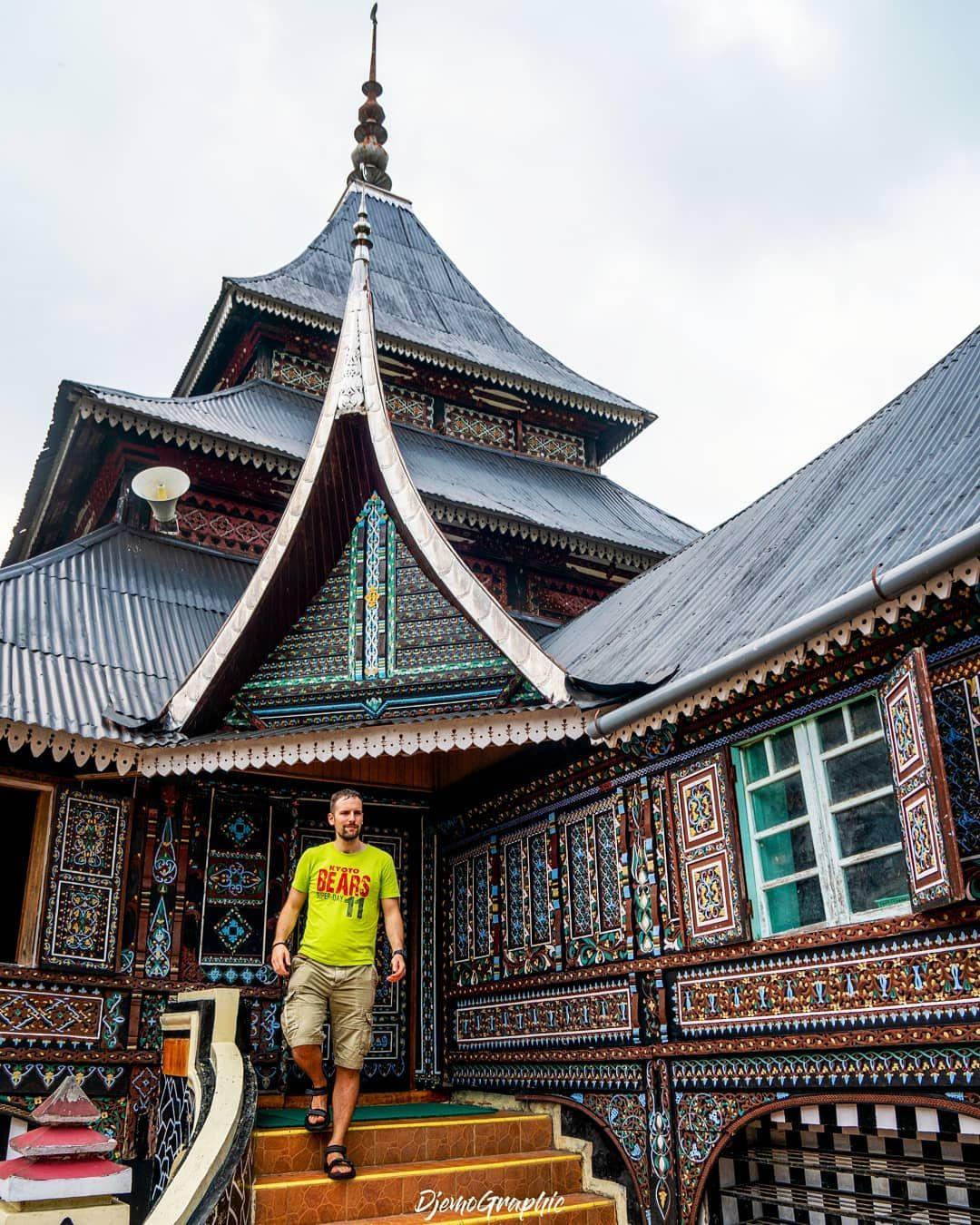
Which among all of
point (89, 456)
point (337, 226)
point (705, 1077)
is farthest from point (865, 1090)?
point (337, 226)

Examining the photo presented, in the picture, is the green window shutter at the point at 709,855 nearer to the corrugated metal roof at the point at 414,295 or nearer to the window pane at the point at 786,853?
the window pane at the point at 786,853

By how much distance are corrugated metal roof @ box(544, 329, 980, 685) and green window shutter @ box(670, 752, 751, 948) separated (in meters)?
0.62

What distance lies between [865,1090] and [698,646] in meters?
2.48

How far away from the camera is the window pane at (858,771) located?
508 centimetres

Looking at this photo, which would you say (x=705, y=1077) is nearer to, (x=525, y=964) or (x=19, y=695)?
(x=525, y=964)

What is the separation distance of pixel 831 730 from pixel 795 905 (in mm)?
882

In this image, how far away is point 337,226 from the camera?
1688 centimetres

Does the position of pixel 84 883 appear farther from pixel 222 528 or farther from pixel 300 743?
pixel 222 528

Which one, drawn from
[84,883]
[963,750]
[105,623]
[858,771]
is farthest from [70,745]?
[963,750]

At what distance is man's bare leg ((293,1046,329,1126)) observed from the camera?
5.69 meters

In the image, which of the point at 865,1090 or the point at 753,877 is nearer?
the point at 865,1090

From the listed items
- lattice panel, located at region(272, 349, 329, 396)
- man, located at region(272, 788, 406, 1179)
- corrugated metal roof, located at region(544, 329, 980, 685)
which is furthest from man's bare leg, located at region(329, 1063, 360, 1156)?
lattice panel, located at region(272, 349, 329, 396)

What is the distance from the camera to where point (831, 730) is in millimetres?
5379

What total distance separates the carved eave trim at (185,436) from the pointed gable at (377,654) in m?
2.78
